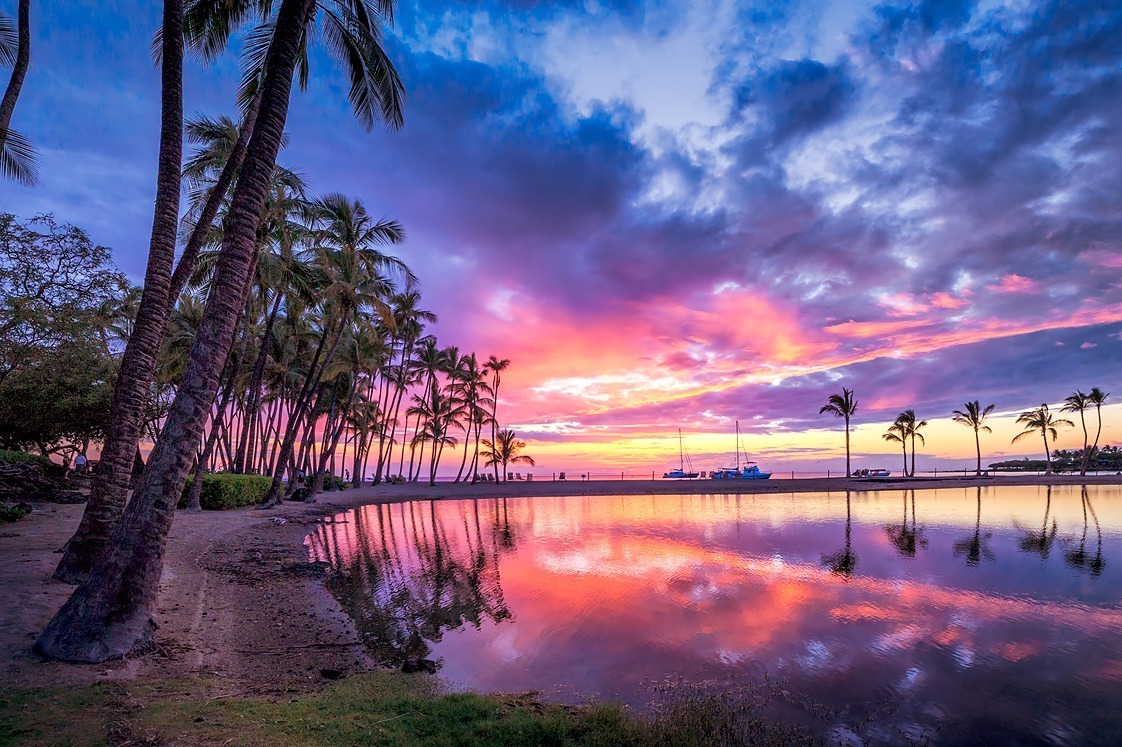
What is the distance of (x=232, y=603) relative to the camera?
10016mm

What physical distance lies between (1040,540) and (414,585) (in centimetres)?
2719

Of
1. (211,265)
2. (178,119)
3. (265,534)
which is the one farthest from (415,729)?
(211,265)

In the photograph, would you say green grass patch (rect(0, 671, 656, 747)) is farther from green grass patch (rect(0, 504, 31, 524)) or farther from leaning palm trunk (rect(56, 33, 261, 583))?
green grass patch (rect(0, 504, 31, 524))

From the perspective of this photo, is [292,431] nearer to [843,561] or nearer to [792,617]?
[792,617]

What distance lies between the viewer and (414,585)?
43.9 ft

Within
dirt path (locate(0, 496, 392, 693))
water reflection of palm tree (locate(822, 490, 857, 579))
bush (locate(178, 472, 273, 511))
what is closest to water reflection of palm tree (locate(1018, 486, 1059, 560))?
water reflection of palm tree (locate(822, 490, 857, 579))

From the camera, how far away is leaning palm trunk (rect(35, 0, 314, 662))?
6.02m

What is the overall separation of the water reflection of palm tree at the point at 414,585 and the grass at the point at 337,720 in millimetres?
2057

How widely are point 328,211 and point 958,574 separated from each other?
32099mm

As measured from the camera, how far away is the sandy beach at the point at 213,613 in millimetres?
5980

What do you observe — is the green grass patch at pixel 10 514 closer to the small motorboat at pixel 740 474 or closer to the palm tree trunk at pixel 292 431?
the palm tree trunk at pixel 292 431

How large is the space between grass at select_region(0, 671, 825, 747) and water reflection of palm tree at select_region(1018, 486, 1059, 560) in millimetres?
21177

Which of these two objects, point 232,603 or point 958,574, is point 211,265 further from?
point 958,574

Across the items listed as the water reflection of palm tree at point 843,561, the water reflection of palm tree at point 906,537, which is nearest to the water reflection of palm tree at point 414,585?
the water reflection of palm tree at point 843,561
